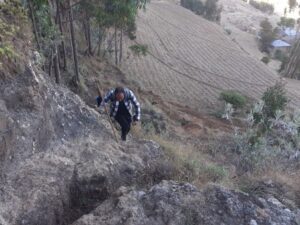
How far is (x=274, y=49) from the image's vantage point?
52281mm

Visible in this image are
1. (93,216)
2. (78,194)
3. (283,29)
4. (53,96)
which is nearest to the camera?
(93,216)

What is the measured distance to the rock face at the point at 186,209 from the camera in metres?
5.50

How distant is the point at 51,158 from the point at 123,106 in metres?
2.11

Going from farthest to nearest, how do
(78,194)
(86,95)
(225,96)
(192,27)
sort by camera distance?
(192,27) → (225,96) → (86,95) → (78,194)

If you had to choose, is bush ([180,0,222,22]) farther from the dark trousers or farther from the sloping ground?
the dark trousers

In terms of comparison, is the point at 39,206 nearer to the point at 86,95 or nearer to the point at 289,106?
the point at 86,95

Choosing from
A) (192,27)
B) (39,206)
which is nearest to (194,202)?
(39,206)

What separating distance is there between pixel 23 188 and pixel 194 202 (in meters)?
2.22

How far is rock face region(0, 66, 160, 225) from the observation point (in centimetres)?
566

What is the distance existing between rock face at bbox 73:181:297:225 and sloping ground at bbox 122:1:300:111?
1606 cm

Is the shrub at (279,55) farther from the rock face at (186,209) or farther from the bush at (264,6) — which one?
the rock face at (186,209)

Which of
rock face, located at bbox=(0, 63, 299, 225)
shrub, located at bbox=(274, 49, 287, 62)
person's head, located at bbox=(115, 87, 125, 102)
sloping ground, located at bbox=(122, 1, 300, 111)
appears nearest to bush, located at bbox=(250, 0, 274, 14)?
shrub, located at bbox=(274, 49, 287, 62)

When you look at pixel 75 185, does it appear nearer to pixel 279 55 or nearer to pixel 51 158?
pixel 51 158

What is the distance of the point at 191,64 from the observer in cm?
3103
